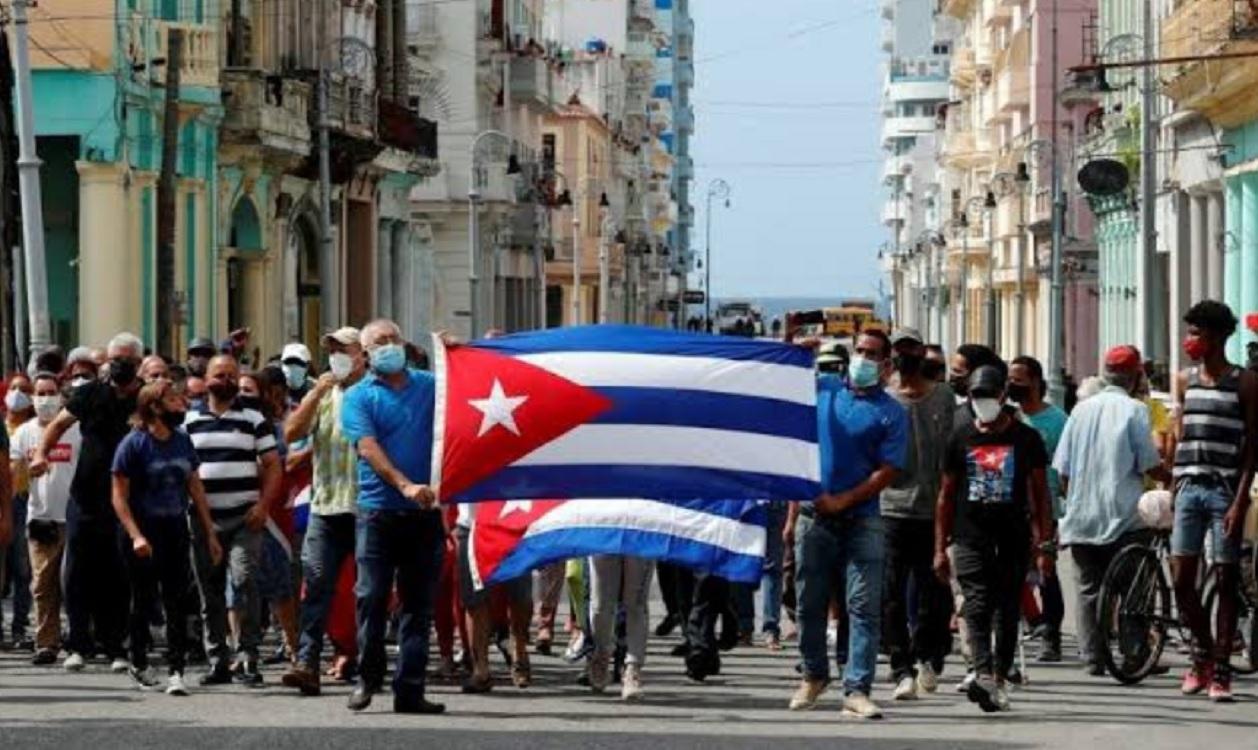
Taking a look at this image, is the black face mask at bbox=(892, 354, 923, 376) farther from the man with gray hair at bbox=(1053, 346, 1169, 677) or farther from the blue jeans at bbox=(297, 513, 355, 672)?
the blue jeans at bbox=(297, 513, 355, 672)

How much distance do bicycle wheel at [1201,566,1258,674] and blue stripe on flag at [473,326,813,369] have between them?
255 centimetres

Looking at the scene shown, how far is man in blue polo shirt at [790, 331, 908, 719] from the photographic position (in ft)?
59.1

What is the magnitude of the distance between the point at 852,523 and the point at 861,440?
44cm

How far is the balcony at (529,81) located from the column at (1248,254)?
47071 millimetres

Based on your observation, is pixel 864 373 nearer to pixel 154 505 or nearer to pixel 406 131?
pixel 154 505

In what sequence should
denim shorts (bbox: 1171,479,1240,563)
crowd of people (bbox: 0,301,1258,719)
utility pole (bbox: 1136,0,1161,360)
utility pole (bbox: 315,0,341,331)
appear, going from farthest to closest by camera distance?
utility pole (bbox: 315,0,341,331) < utility pole (bbox: 1136,0,1161,360) < denim shorts (bbox: 1171,479,1240,563) < crowd of people (bbox: 0,301,1258,719)

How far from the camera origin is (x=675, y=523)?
19.2m

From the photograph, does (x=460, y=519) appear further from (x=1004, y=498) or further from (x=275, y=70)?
(x=275, y=70)

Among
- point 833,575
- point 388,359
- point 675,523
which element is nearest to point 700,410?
point 675,523

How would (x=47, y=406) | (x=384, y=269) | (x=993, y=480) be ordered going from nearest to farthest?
(x=993, y=480), (x=47, y=406), (x=384, y=269)

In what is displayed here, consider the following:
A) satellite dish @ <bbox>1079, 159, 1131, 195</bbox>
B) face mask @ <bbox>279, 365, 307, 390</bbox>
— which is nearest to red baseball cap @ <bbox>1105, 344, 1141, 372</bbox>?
face mask @ <bbox>279, 365, 307, 390</bbox>

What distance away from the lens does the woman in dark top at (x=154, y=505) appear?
19.5m

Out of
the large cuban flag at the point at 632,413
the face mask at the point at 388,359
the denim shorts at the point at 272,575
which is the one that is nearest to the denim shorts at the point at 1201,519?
the large cuban flag at the point at 632,413

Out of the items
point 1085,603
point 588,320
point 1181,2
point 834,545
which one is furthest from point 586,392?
point 588,320
